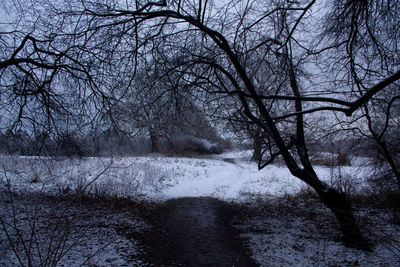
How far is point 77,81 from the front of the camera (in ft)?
15.5

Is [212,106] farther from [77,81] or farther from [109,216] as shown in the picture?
[109,216]

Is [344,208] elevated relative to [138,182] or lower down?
elevated

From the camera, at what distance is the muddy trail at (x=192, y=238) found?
12.5ft

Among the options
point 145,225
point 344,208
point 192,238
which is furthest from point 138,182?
point 344,208

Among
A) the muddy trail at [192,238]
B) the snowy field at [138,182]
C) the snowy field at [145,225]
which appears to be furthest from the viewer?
the snowy field at [138,182]

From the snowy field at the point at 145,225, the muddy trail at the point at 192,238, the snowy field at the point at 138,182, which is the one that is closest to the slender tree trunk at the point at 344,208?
the snowy field at the point at 145,225

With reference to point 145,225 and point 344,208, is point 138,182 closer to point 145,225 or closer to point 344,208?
point 145,225

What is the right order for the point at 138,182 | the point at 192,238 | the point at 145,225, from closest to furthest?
the point at 192,238 → the point at 145,225 → the point at 138,182

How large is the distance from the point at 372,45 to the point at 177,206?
6272 millimetres

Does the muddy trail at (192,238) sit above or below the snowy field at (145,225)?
below

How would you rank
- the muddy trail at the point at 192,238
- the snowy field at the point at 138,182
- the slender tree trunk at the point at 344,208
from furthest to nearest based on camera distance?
1. the snowy field at the point at 138,182
2. the slender tree trunk at the point at 344,208
3. the muddy trail at the point at 192,238

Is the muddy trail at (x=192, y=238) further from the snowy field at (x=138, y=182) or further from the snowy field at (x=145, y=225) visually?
the snowy field at (x=138, y=182)

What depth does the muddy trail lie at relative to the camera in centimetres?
381

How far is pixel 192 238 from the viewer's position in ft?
15.5
